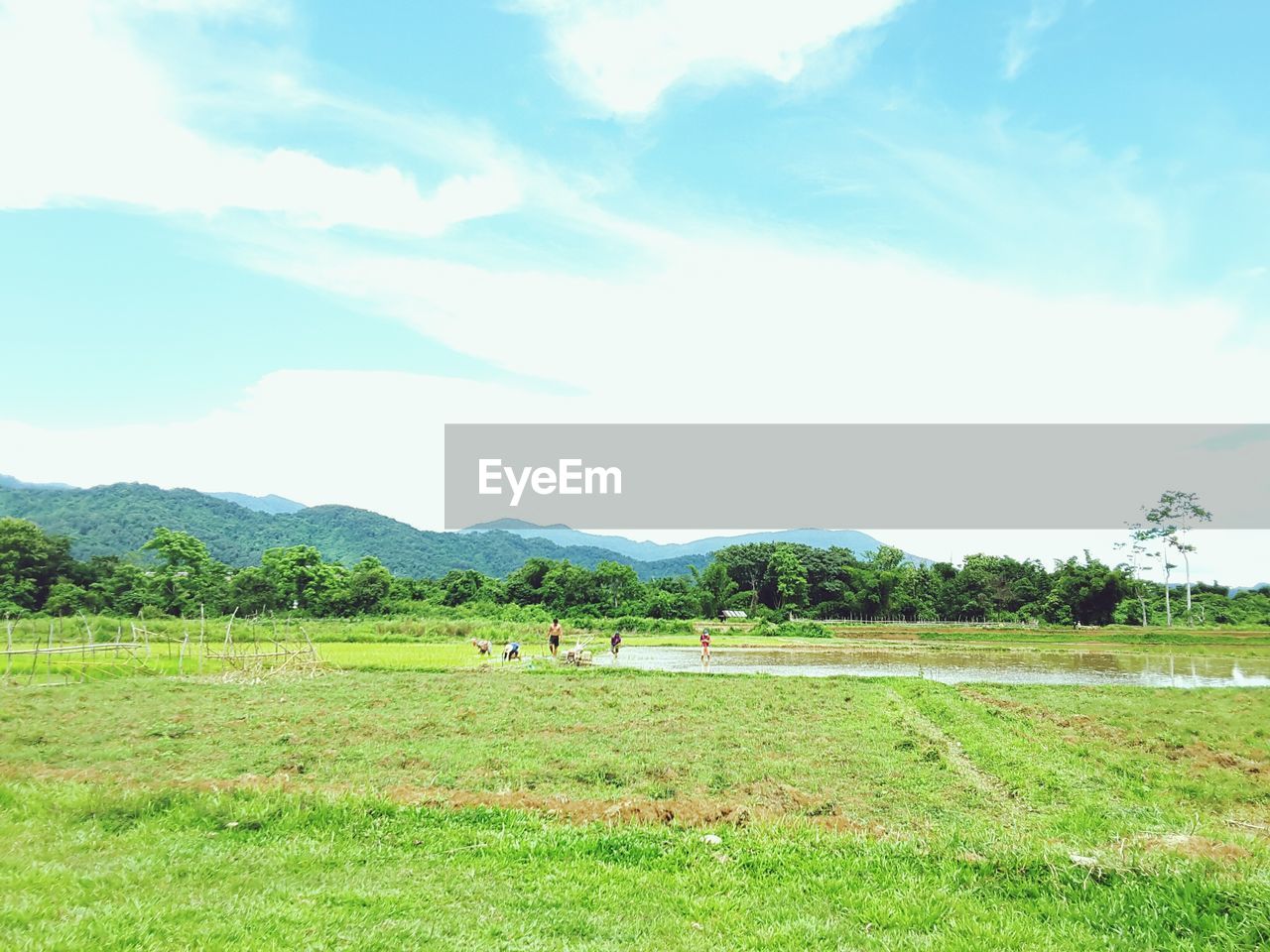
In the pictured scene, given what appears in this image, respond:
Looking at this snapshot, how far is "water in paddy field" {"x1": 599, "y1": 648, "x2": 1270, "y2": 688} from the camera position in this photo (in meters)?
33.7

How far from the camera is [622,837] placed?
26.9ft

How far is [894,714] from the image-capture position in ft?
67.2

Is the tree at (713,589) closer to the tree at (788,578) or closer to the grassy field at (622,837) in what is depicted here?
the tree at (788,578)

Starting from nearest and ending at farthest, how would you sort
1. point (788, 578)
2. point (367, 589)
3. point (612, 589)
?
1. point (367, 589)
2. point (612, 589)
3. point (788, 578)

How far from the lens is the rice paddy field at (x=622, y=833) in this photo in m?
6.05

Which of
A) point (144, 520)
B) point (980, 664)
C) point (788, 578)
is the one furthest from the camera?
point (144, 520)

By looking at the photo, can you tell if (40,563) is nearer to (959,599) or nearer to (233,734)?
(233,734)

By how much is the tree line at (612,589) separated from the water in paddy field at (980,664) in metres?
34.9

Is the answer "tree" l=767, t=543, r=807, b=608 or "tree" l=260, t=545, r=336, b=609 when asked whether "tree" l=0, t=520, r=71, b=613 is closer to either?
"tree" l=260, t=545, r=336, b=609

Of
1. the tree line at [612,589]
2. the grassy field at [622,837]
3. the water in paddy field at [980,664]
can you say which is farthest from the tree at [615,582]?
the grassy field at [622,837]

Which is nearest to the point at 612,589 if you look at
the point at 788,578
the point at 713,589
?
the point at 713,589

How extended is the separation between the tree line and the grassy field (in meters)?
61.5

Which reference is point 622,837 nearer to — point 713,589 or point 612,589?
point 612,589

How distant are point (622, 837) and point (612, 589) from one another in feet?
276
